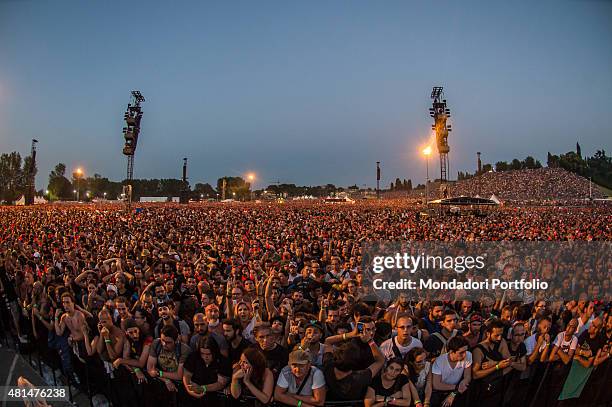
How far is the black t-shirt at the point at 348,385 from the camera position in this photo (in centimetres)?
318

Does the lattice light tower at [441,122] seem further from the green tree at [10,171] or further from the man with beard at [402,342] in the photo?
the green tree at [10,171]

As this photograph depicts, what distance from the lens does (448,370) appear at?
3.61 m

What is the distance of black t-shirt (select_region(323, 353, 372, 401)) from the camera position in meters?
3.18

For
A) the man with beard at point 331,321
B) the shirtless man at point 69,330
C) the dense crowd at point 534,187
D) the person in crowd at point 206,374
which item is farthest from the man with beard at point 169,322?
the dense crowd at point 534,187

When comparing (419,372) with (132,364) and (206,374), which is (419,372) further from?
(132,364)

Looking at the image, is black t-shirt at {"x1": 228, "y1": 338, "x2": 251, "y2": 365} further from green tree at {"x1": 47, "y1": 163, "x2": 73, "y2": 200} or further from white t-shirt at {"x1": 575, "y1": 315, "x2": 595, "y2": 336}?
green tree at {"x1": 47, "y1": 163, "x2": 73, "y2": 200}

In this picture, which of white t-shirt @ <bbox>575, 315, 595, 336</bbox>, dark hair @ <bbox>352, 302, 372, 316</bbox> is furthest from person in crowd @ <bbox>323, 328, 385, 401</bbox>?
white t-shirt @ <bbox>575, 315, 595, 336</bbox>

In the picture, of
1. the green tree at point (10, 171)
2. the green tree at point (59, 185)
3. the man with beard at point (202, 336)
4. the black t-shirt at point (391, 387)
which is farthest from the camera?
the green tree at point (59, 185)

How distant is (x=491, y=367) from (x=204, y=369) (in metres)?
2.53

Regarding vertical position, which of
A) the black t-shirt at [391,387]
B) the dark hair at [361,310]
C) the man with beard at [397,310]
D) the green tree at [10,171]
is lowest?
the black t-shirt at [391,387]

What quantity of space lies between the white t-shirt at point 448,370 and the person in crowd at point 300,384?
106 centimetres

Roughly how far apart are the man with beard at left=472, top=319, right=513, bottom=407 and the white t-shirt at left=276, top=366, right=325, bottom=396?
58.1 inches

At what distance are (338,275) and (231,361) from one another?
4108 millimetres

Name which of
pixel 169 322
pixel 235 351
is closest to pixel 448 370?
pixel 235 351
